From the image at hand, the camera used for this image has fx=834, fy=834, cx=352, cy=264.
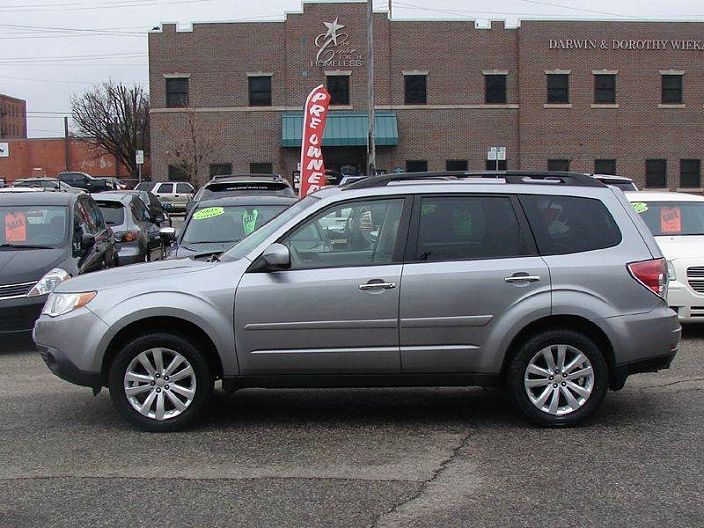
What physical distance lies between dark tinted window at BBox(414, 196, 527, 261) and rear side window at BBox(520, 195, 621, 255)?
162 millimetres

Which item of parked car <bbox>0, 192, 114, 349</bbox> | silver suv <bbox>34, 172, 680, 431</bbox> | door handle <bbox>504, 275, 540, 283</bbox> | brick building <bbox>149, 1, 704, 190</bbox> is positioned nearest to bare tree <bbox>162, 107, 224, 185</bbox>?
brick building <bbox>149, 1, 704, 190</bbox>

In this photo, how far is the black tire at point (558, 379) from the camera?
600cm

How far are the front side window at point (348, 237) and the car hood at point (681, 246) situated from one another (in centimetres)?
464

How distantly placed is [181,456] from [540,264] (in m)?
2.84

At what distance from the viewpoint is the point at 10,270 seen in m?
9.02

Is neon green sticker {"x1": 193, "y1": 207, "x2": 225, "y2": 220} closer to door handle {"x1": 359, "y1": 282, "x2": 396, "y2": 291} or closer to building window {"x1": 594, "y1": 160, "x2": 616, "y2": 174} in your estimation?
door handle {"x1": 359, "y1": 282, "x2": 396, "y2": 291}

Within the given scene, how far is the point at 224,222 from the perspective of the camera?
34.3 feet

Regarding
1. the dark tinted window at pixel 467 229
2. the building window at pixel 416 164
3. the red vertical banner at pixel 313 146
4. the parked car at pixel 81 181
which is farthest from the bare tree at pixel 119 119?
the dark tinted window at pixel 467 229

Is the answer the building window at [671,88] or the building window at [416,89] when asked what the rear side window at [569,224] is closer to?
the building window at [416,89]

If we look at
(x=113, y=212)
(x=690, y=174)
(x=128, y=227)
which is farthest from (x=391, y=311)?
(x=690, y=174)

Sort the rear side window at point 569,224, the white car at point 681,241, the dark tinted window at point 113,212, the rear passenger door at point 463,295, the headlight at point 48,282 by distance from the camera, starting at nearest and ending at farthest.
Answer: the rear passenger door at point 463,295, the rear side window at point 569,224, the headlight at point 48,282, the white car at point 681,241, the dark tinted window at point 113,212

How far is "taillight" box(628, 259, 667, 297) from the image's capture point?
6043 mm

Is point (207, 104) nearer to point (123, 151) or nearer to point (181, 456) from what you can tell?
point (123, 151)

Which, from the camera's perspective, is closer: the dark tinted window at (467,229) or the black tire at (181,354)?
the black tire at (181,354)
